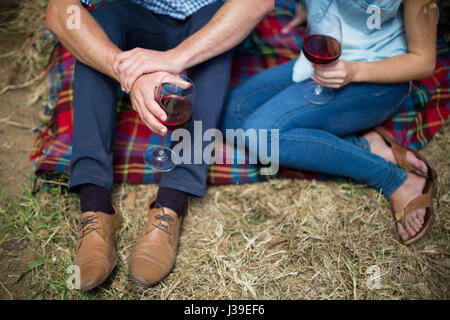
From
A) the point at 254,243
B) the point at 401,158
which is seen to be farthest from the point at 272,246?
the point at 401,158

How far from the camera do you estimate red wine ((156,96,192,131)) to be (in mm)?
1733

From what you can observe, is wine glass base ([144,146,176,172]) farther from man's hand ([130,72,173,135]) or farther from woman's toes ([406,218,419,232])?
woman's toes ([406,218,419,232])

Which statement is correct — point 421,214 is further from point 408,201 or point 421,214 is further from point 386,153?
point 386,153

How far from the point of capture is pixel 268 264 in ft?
6.27

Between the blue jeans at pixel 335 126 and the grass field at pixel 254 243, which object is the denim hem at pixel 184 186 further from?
the blue jeans at pixel 335 126

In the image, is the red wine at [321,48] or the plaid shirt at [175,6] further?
the plaid shirt at [175,6]

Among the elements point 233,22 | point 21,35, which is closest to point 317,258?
point 233,22

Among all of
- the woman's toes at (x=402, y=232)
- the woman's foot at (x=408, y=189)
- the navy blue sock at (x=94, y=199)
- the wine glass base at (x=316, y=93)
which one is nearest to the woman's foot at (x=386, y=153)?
the woman's foot at (x=408, y=189)

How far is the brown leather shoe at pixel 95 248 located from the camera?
1.69 meters

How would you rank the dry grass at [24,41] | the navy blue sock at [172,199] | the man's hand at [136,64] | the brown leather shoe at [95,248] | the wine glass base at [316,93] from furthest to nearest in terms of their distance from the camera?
1. the dry grass at [24,41]
2. the wine glass base at [316,93]
3. the navy blue sock at [172,199]
4. the man's hand at [136,64]
5. the brown leather shoe at [95,248]

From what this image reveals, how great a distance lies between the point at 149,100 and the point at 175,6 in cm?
73

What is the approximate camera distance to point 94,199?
1.88m

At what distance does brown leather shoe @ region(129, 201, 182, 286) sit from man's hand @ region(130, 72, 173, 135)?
453 millimetres

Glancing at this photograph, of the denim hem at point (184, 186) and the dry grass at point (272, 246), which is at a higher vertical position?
the denim hem at point (184, 186)
